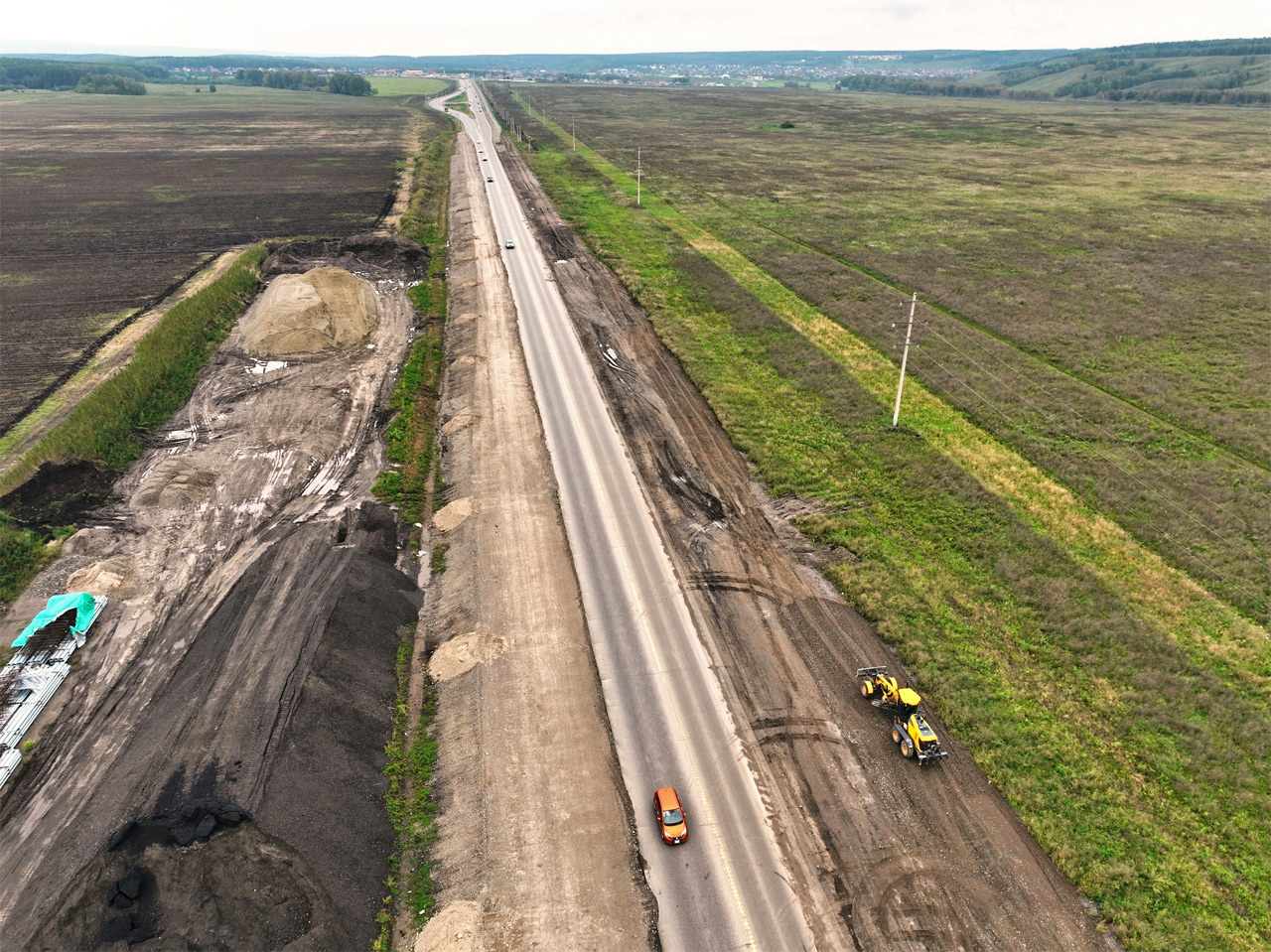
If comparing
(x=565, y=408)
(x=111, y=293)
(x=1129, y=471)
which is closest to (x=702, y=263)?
(x=565, y=408)

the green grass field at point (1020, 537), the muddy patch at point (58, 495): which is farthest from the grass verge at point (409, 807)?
the muddy patch at point (58, 495)

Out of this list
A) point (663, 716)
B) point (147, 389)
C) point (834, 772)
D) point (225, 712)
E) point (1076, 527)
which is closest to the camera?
point (834, 772)

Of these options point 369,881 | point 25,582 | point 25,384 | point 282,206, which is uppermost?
point 282,206

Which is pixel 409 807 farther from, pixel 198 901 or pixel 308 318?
pixel 308 318

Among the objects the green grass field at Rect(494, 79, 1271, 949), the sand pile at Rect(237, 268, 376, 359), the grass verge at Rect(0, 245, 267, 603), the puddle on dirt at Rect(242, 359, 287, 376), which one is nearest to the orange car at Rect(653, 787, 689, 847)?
the green grass field at Rect(494, 79, 1271, 949)

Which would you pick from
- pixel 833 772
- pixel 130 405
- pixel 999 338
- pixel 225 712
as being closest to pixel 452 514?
pixel 225 712

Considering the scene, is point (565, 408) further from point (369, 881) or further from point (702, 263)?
point (702, 263)

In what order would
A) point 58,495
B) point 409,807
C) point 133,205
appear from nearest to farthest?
point 409,807 → point 58,495 → point 133,205
